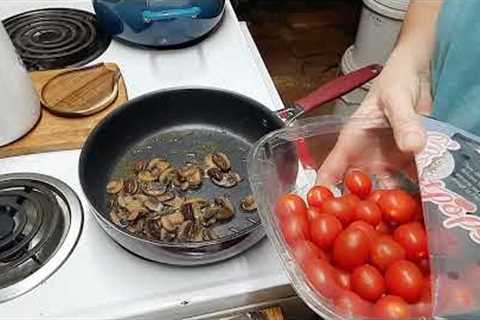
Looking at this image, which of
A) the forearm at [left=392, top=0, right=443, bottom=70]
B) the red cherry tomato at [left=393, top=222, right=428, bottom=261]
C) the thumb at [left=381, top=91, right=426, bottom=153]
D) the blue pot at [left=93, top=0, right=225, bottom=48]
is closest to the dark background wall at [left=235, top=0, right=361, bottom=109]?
the blue pot at [left=93, top=0, right=225, bottom=48]

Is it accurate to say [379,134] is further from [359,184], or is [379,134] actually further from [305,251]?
[305,251]

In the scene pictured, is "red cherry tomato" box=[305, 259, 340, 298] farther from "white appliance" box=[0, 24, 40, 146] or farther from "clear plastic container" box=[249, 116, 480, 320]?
"white appliance" box=[0, 24, 40, 146]

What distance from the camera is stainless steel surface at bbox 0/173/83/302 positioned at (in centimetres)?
56

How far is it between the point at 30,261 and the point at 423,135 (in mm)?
428

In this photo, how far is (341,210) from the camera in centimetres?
56

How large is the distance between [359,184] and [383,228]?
0.19 feet

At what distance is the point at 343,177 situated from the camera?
630 mm

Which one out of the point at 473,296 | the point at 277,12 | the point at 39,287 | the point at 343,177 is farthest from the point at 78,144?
the point at 277,12

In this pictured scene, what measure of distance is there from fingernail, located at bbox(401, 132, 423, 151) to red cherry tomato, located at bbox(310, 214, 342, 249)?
4.1 inches

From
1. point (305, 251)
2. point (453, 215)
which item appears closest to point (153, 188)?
point (305, 251)

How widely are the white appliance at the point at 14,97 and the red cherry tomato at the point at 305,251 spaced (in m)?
0.40

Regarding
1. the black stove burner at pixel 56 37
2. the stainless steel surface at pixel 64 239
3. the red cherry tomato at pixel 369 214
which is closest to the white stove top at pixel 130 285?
the stainless steel surface at pixel 64 239

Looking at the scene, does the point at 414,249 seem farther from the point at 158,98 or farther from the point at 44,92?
the point at 44,92

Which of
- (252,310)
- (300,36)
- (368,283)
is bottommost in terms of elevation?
(300,36)
